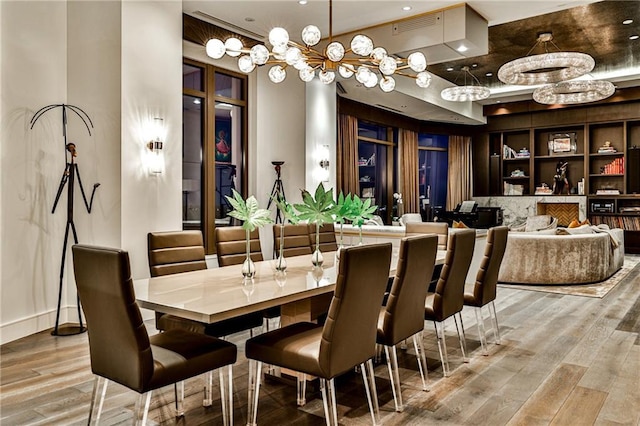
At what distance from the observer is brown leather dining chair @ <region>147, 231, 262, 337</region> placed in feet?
9.56

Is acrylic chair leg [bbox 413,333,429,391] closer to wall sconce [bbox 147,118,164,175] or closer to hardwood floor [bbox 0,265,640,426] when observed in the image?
hardwood floor [bbox 0,265,640,426]

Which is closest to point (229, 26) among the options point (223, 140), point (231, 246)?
point (223, 140)

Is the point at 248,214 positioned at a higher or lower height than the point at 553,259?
higher

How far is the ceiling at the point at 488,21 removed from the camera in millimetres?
5094

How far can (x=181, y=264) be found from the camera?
3.24m

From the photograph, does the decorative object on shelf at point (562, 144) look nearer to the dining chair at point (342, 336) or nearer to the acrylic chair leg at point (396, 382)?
the acrylic chair leg at point (396, 382)

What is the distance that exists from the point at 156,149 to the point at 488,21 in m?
3.84

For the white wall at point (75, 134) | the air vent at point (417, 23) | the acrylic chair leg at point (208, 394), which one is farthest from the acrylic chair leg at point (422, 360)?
the air vent at point (417, 23)

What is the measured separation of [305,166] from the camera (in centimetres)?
693

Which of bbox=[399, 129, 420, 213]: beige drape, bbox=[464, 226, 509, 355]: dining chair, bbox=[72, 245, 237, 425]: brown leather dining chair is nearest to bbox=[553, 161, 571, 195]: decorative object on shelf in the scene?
bbox=[399, 129, 420, 213]: beige drape

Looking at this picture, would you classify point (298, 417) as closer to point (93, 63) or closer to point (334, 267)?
point (334, 267)

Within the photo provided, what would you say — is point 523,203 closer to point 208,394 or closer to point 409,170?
point 409,170

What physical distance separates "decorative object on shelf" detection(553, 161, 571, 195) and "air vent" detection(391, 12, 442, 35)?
22.4 ft

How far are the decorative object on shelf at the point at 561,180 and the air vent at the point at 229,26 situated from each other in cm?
755
